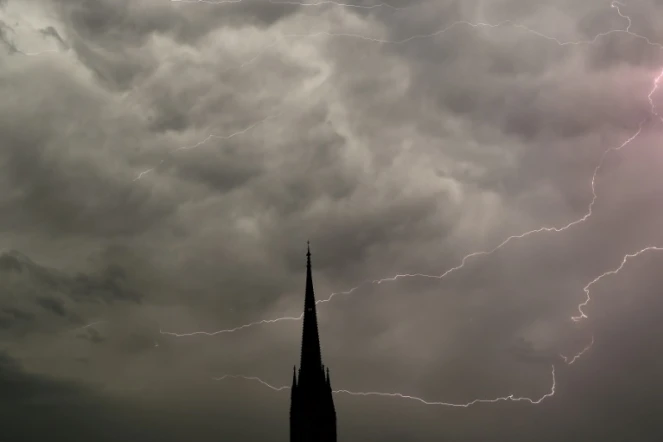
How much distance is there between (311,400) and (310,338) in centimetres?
576

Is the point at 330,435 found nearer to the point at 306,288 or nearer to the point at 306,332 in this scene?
the point at 306,332

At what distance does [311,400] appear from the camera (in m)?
64.9

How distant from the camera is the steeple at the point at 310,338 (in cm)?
6694

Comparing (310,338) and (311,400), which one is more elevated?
(310,338)

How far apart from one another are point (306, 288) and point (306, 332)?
185 inches

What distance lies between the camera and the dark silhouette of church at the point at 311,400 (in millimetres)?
64062

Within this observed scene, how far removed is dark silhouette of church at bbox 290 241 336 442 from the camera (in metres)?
64.1

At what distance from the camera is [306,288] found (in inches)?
2832

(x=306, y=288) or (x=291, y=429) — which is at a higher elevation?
(x=306, y=288)

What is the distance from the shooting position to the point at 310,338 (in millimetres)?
68375

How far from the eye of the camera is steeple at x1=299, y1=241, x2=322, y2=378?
6694cm

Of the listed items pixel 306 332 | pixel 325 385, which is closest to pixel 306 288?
pixel 306 332

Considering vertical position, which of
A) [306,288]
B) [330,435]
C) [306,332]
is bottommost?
[330,435]

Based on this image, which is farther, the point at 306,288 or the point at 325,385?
the point at 306,288
